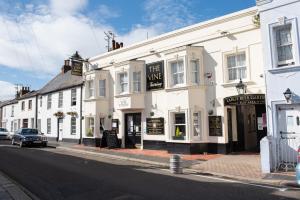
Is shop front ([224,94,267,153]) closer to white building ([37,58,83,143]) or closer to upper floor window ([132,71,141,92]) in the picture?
upper floor window ([132,71,141,92])

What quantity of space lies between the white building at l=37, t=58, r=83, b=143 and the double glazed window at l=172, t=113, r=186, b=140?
11.6 metres

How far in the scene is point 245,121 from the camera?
18391 mm

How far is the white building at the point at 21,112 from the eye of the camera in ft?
128

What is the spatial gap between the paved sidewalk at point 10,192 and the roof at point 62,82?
19.2 m

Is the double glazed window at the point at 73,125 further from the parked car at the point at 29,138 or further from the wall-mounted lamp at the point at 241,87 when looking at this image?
the wall-mounted lamp at the point at 241,87

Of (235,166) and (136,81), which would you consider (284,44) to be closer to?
(235,166)

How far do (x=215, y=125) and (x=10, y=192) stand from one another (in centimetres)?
1175

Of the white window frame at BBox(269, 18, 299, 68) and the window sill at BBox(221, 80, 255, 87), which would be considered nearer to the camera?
the white window frame at BBox(269, 18, 299, 68)

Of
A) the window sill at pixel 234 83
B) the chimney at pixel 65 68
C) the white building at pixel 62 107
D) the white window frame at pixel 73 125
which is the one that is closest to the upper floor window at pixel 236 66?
the window sill at pixel 234 83

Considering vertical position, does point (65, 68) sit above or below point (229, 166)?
above

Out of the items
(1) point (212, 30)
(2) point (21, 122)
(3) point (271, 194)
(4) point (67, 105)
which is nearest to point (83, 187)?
(3) point (271, 194)

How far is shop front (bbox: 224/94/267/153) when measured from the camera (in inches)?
627

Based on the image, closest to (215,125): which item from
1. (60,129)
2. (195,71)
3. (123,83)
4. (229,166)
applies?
(195,71)

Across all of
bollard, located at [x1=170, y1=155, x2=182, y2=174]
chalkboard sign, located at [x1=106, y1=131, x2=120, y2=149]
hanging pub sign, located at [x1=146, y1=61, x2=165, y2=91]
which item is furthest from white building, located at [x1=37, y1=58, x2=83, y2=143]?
bollard, located at [x1=170, y1=155, x2=182, y2=174]
